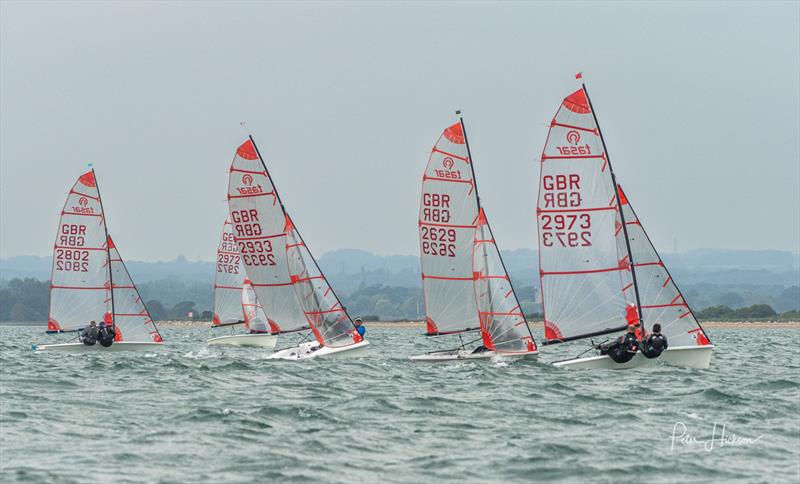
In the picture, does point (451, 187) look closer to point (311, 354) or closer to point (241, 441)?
point (311, 354)

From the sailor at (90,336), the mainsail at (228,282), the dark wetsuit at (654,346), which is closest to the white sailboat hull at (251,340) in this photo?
the mainsail at (228,282)

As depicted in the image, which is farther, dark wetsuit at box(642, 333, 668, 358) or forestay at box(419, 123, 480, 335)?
forestay at box(419, 123, 480, 335)

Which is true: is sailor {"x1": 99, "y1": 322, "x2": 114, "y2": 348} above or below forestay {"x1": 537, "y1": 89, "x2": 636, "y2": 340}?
below

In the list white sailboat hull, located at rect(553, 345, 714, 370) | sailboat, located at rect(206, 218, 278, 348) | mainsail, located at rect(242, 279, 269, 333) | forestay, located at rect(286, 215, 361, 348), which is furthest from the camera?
mainsail, located at rect(242, 279, 269, 333)

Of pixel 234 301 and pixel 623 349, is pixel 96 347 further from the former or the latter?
pixel 623 349

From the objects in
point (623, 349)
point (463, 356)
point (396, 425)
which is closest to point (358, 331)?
point (463, 356)

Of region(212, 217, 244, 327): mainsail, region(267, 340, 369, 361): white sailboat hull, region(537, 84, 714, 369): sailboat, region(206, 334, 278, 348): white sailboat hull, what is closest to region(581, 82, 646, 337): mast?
region(537, 84, 714, 369): sailboat

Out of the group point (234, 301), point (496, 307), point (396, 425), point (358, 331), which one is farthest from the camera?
point (234, 301)

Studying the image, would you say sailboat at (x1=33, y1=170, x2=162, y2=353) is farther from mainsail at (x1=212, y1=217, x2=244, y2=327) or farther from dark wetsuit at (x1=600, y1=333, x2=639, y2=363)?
dark wetsuit at (x1=600, y1=333, x2=639, y2=363)

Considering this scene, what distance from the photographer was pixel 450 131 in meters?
39.1

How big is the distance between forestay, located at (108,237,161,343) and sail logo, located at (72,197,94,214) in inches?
56.1

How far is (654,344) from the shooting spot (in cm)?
3170

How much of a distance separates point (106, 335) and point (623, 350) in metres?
21.6

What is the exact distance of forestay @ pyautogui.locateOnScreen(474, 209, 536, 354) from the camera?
3612 centimetres
